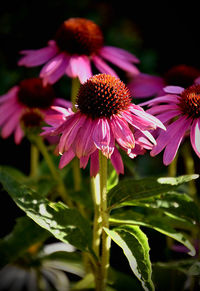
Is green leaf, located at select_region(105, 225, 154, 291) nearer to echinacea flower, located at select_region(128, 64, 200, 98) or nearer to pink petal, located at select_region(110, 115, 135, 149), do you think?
pink petal, located at select_region(110, 115, 135, 149)

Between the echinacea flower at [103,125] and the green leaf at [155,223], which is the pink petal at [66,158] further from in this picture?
the green leaf at [155,223]

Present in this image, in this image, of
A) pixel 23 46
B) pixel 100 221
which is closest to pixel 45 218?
pixel 100 221

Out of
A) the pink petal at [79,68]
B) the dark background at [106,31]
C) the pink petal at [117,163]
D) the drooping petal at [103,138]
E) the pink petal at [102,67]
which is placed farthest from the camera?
the dark background at [106,31]

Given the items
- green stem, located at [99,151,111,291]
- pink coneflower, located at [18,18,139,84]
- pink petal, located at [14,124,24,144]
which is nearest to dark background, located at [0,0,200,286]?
pink petal, located at [14,124,24,144]

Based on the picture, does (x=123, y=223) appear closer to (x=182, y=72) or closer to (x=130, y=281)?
(x=130, y=281)

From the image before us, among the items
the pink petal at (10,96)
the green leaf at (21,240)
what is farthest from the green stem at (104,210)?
the pink petal at (10,96)

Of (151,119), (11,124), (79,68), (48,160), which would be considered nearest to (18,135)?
(11,124)

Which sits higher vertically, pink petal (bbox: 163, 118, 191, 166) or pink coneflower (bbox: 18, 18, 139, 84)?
pink coneflower (bbox: 18, 18, 139, 84)
